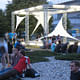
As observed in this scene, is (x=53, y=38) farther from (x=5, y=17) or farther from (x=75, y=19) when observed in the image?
(x=75, y=19)

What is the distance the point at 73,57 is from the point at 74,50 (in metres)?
3.39

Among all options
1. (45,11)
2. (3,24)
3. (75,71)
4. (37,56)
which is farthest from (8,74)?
(3,24)

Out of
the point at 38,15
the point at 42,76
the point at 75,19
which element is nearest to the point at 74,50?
the point at 42,76

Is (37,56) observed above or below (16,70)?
below

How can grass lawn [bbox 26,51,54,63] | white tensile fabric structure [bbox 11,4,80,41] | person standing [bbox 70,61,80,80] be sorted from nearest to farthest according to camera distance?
person standing [bbox 70,61,80,80] < grass lawn [bbox 26,51,54,63] < white tensile fabric structure [bbox 11,4,80,41]

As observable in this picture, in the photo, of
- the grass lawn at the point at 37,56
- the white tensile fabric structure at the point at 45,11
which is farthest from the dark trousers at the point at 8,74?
the white tensile fabric structure at the point at 45,11

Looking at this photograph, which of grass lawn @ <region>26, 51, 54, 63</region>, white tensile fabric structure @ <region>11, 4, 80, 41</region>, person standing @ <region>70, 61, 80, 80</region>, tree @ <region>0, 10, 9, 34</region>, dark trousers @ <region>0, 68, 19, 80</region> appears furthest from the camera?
tree @ <region>0, 10, 9, 34</region>

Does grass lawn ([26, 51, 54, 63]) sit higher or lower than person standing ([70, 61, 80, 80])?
lower

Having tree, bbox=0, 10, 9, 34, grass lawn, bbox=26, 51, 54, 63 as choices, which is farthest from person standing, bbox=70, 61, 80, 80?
tree, bbox=0, 10, 9, 34

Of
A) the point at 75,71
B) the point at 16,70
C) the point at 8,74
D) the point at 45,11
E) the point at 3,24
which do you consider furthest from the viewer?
Answer: the point at 3,24

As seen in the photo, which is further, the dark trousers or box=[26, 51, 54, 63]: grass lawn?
box=[26, 51, 54, 63]: grass lawn

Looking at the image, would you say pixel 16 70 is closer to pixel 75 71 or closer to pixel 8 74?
pixel 8 74

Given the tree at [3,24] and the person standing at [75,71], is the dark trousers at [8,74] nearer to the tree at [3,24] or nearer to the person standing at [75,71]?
the person standing at [75,71]

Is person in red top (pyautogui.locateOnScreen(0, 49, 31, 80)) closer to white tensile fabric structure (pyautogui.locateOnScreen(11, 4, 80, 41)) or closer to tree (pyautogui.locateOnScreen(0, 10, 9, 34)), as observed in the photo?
white tensile fabric structure (pyautogui.locateOnScreen(11, 4, 80, 41))
